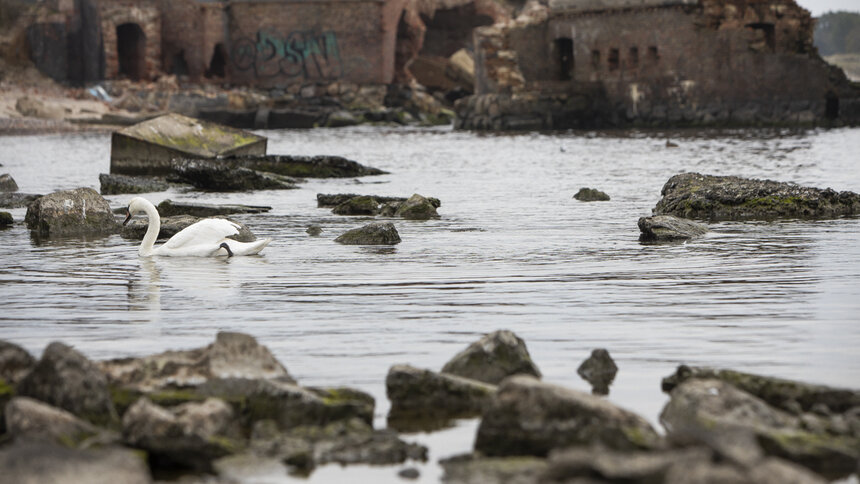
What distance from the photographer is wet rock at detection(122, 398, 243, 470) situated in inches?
175

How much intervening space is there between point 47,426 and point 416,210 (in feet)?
32.4

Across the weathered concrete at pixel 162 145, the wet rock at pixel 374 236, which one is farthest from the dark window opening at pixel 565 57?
→ the wet rock at pixel 374 236

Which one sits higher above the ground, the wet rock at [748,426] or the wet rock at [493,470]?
the wet rock at [748,426]

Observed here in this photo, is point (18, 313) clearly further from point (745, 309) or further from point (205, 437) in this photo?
point (745, 309)

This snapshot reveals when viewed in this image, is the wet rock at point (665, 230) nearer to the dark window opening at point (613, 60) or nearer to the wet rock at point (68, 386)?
the wet rock at point (68, 386)

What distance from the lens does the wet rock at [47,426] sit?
173 inches

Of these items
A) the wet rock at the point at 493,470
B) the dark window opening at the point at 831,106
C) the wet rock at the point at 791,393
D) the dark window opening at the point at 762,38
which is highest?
the dark window opening at the point at 762,38

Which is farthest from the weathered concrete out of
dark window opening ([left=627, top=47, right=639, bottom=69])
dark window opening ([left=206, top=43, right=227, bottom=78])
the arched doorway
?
the arched doorway

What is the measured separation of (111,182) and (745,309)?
1261cm

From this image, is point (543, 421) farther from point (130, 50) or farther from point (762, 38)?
point (130, 50)

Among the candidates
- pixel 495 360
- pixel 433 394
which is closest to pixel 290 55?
pixel 495 360

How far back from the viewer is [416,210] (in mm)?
14156

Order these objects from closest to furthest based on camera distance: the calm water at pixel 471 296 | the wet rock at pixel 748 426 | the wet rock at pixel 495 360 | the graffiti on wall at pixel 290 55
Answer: the wet rock at pixel 748 426, the wet rock at pixel 495 360, the calm water at pixel 471 296, the graffiti on wall at pixel 290 55

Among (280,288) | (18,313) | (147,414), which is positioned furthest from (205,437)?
(280,288)
